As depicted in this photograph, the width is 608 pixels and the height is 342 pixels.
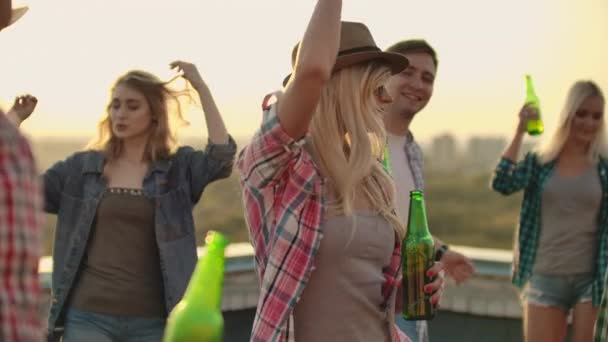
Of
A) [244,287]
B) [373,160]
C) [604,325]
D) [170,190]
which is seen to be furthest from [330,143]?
[244,287]

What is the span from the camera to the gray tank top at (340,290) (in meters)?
2.99

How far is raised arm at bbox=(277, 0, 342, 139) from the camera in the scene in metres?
2.64

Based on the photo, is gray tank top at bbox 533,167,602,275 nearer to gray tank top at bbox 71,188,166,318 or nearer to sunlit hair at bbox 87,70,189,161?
sunlit hair at bbox 87,70,189,161

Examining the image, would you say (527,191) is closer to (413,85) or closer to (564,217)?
(564,217)

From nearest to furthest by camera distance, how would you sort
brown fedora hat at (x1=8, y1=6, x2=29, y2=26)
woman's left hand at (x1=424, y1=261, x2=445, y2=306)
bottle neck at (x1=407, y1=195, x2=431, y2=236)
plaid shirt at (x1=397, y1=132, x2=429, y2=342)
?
1. brown fedora hat at (x1=8, y1=6, x2=29, y2=26)
2. woman's left hand at (x1=424, y1=261, x2=445, y2=306)
3. bottle neck at (x1=407, y1=195, x2=431, y2=236)
4. plaid shirt at (x1=397, y1=132, x2=429, y2=342)

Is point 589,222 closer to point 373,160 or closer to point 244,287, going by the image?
point 244,287

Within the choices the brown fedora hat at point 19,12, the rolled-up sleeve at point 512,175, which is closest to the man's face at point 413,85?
the rolled-up sleeve at point 512,175

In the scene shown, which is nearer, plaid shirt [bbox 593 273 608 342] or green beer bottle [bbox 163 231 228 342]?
green beer bottle [bbox 163 231 228 342]

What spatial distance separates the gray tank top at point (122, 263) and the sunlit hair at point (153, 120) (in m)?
0.34

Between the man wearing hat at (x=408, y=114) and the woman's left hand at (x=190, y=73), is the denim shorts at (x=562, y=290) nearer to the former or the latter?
the man wearing hat at (x=408, y=114)

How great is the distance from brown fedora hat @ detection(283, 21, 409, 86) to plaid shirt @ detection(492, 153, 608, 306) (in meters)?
3.20

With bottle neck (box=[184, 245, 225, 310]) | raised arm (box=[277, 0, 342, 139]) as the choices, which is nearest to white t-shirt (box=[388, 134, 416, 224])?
raised arm (box=[277, 0, 342, 139])

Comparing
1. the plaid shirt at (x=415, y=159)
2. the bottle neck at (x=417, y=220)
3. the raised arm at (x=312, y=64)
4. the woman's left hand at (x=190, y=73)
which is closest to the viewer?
the raised arm at (x=312, y=64)

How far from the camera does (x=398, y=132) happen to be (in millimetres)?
5230
